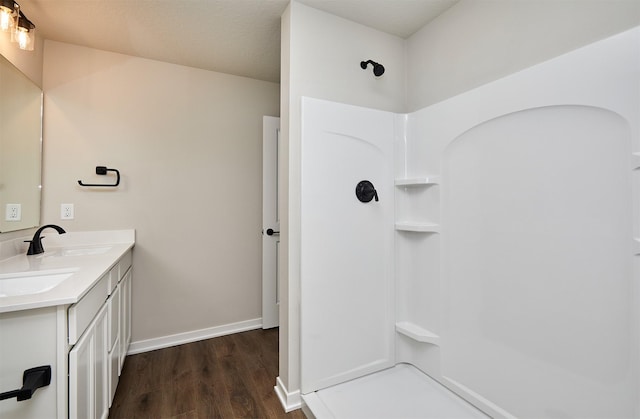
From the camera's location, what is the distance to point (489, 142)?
1508mm

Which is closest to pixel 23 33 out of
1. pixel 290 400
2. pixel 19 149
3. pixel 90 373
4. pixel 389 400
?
pixel 19 149

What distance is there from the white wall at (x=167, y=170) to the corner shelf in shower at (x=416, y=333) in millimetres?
1446

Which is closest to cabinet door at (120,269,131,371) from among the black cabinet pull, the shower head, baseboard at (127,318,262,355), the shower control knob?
baseboard at (127,318,262,355)

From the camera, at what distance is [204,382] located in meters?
1.91

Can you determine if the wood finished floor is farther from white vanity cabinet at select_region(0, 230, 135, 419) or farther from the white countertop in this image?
the white countertop

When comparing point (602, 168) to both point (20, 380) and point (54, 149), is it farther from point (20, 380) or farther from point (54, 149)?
point (54, 149)

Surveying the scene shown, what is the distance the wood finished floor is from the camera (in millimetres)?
1644

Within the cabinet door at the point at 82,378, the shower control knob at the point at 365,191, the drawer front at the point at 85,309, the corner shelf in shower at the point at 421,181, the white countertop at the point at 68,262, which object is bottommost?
the cabinet door at the point at 82,378

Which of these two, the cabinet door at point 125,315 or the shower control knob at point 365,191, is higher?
the shower control knob at point 365,191

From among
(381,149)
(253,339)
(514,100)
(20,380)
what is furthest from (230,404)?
(514,100)

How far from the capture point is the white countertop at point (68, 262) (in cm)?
93

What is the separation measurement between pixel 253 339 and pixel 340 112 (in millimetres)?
2079

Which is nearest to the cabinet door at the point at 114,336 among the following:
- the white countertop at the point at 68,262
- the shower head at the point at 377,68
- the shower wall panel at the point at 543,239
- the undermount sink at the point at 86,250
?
the white countertop at the point at 68,262

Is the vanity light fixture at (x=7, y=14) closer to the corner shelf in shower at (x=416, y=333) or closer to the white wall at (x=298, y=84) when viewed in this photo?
the white wall at (x=298, y=84)
